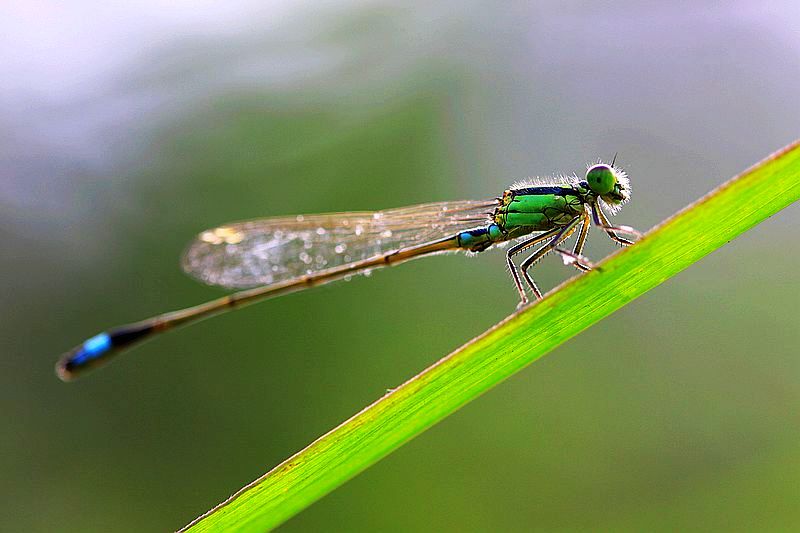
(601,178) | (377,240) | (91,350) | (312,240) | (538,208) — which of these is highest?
(312,240)

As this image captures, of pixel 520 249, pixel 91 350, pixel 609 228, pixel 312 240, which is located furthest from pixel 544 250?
pixel 91 350

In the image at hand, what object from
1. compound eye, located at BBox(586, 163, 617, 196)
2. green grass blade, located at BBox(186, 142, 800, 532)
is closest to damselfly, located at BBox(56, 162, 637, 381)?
compound eye, located at BBox(586, 163, 617, 196)

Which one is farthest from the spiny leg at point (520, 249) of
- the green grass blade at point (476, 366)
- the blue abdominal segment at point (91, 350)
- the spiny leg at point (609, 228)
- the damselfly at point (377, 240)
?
the blue abdominal segment at point (91, 350)

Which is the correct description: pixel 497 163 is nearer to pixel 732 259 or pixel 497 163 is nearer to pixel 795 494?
pixel 732 259

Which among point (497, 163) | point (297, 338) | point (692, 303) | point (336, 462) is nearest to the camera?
point (336, 462)

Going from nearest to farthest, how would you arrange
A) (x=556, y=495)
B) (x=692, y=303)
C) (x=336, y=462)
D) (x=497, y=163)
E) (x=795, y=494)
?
1. (x=336, y=462)
2. (x=795, y=494)
3. (x=556, y=495)
4. (x=692, y=303)
5. (x=497, y=163)

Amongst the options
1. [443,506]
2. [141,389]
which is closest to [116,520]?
[141,389]

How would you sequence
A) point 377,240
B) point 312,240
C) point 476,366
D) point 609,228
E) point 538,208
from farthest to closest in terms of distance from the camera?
point 312,240, point 377,240, point 538,208, point 609,228, point 476,366

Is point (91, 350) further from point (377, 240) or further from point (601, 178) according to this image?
point (601, 178)
